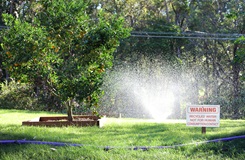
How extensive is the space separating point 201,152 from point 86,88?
9.83 ft

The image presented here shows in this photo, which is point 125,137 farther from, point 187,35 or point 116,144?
point 187,35

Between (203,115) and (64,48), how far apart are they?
11.5 ft

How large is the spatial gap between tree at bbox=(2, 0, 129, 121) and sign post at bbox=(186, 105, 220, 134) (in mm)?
2132

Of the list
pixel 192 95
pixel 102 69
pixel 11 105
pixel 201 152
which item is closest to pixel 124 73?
pixel 192 95

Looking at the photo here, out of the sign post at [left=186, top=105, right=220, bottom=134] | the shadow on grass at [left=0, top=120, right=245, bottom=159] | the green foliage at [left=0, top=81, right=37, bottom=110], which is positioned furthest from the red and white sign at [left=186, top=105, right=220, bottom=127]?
the green foliage at [left=0, top=81, right=37, bottom=110]

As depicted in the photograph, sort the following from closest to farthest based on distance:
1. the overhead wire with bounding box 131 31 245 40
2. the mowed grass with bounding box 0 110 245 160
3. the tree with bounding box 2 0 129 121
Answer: the mowed grass with bounding box 0 110 245 160 → the tree with bounding box 2 0 129 121 → the overhead wire with bounding box 131 31 245 40

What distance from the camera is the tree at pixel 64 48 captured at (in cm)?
777

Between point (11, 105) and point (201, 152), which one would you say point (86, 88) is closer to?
point (201, 152)

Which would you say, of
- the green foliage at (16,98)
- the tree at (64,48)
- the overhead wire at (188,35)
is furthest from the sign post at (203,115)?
the overhead wire at (188,35)

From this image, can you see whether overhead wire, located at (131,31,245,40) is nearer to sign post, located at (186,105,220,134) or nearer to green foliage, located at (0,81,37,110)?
green foliage, located at (0,81,37,110)

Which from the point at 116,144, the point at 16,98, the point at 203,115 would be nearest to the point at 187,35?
the point at 16,98

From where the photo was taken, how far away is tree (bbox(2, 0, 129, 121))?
777 centimetres

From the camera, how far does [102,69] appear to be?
835cm

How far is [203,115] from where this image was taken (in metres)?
7.03
